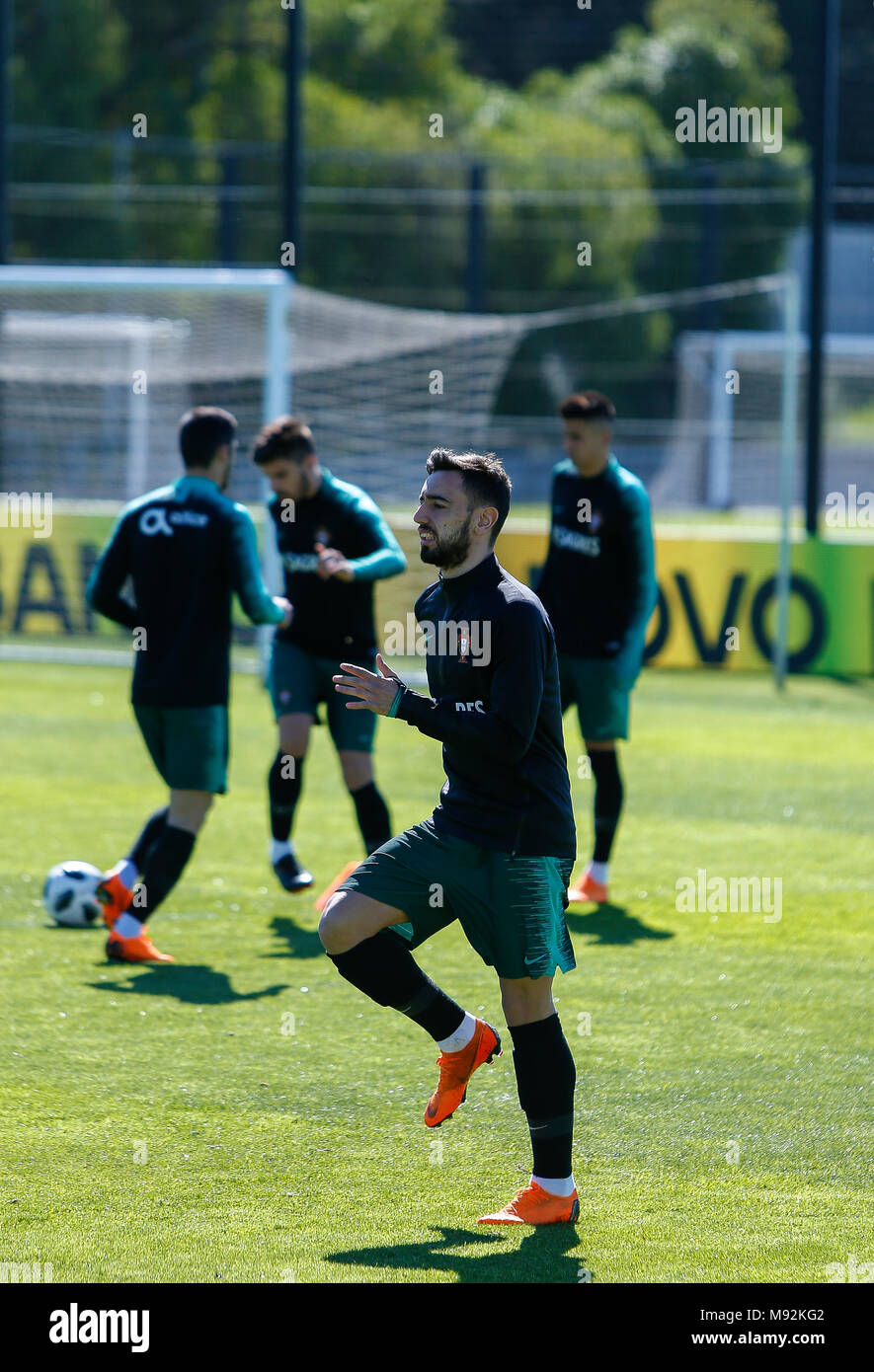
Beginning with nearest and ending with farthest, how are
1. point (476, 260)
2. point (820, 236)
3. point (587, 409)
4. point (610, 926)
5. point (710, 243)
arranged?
1. point (610, 926)
2. point (587, 409)
3. point (820, 236)
4. point (476, 260)
5. point (710, 243)

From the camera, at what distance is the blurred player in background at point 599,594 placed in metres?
7.57

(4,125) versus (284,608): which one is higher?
(4,125)

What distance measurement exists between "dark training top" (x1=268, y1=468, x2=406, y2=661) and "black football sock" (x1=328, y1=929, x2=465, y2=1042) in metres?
3.14

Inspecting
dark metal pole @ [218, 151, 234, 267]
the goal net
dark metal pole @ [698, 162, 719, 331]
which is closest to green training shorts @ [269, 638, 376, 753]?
the goal net

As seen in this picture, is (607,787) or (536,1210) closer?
(536,1210)

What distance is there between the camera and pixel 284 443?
7.40m

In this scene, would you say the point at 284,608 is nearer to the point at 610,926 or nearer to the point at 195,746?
the point at 195,746

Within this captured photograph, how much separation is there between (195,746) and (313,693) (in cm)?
100

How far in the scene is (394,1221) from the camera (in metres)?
4.24

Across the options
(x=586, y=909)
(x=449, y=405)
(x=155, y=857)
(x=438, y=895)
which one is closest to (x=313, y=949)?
(x=155, y=857)

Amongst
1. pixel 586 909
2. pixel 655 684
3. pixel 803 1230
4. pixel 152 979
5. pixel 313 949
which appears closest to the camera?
pixel 803 1230

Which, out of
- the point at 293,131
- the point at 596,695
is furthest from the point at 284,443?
the point at 293,131

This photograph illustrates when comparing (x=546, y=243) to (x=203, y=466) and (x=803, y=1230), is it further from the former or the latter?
(x=803, y=1230)
